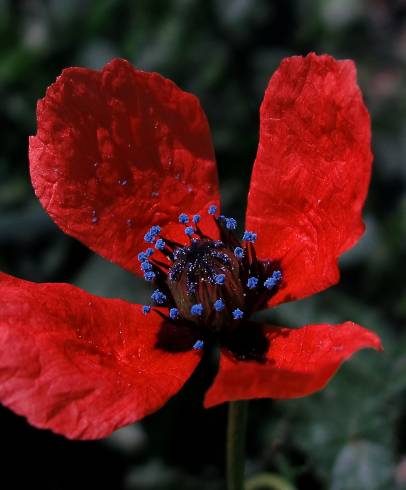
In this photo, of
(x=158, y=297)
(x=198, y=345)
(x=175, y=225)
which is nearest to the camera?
(x=198, y=345)

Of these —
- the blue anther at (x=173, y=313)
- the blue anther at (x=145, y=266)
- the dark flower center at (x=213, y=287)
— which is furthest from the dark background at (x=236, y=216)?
the blue anther at (x=145, y=266)

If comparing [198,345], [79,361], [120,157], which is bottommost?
[198,345]

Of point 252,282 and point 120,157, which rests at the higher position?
point 120,157

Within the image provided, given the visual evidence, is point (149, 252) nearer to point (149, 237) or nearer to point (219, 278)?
point (149, 237)

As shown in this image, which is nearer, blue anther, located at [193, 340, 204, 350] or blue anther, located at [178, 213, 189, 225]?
blue anther, located at [193, 340, 204, 350]

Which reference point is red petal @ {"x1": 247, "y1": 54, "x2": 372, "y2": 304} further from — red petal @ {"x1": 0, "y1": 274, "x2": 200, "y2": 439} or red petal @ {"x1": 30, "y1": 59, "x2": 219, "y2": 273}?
red petal @ {"x1": 0, "y1": 274, "x2": 200, "y2": 439}

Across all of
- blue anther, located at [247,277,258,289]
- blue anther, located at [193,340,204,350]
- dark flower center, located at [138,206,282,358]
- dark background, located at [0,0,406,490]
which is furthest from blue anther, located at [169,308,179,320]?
dark background, located at [0,0,406,490]

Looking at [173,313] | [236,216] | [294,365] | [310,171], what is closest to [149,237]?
[173,313]
